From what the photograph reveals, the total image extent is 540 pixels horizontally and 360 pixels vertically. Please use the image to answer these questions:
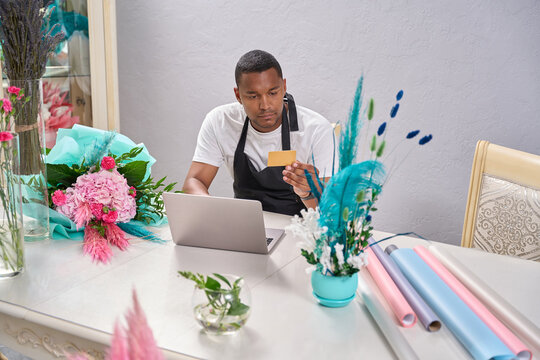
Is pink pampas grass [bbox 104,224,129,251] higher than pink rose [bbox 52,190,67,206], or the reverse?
pink rose [bbox 52,190,67,206]

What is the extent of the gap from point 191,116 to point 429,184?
147 cm

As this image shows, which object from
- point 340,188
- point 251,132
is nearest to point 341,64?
point 251,132

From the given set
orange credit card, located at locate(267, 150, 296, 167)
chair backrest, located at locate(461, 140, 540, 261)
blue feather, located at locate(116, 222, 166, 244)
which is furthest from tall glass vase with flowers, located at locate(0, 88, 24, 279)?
chair backrest, located at locate(461, 140, 540, 261)

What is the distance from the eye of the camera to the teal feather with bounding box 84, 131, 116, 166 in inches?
59.3

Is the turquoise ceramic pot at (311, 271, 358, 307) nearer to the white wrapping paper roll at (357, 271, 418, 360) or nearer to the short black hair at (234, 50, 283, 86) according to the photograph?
the white wrapping paper roll at (357, 271, 418, 360)

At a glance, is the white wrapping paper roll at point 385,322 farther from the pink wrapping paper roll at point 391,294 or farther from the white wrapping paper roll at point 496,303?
the white wrapping paper roll at point 496,303

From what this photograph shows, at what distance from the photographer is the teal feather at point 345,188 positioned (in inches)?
37.8

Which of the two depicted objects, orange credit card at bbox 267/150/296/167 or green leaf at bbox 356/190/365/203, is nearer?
green leaf at bbox 356/190/365/203

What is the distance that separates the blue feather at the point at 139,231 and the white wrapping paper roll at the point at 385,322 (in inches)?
24.9

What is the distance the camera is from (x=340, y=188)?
994 millimetres

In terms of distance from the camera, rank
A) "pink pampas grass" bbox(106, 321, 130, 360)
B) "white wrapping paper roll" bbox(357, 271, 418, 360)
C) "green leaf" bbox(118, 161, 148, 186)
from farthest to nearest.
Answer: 1. "green leaf" bbox(118, 161, 148, 186)
2. "white wrapping paper roll" bbox(357, 271, 418, 360)
3. "pink pampas grass" bbox(106, 321, 130, 360)

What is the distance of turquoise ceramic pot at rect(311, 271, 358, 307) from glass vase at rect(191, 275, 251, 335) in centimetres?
19

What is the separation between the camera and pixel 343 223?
3.43 ft

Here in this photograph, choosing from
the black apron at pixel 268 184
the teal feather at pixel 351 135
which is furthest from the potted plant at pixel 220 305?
the black apron at pixel 268 184
